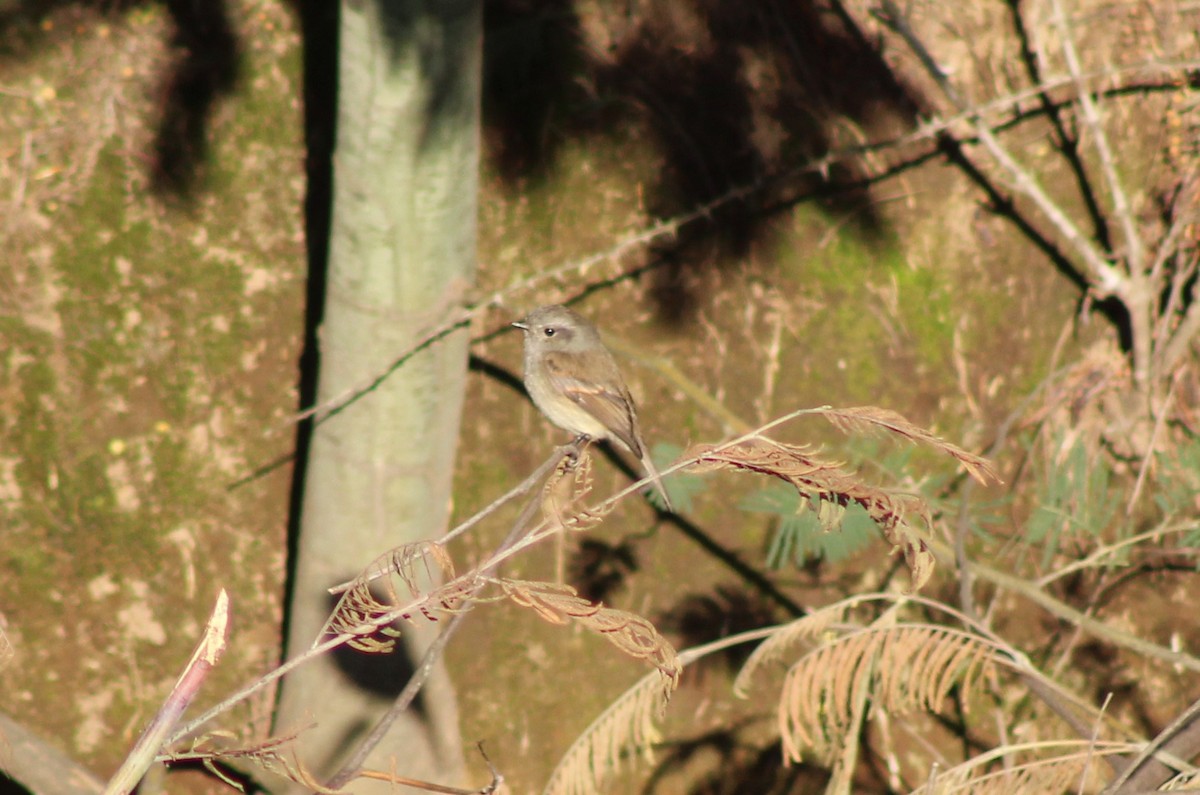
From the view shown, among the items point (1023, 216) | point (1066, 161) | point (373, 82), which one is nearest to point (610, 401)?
point (373, 82)

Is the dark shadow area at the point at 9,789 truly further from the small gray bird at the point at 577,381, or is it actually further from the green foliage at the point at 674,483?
the green foliage at the point at 674,483

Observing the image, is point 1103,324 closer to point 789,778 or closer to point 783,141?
point 783,141

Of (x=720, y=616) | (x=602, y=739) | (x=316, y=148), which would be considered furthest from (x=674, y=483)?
(x=316, y=148)

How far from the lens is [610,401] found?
450 cm

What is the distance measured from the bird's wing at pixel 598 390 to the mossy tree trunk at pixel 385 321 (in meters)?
0.45

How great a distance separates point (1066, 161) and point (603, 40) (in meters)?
2.71

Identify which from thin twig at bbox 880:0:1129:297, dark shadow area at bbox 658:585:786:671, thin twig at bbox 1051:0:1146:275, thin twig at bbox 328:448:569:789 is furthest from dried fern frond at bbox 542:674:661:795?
thin twig at bbox 1051:0:1146:275

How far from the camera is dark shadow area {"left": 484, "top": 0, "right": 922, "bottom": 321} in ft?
18.3

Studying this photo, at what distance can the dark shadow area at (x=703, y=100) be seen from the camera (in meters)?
5.59

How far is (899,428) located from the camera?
1785 mm

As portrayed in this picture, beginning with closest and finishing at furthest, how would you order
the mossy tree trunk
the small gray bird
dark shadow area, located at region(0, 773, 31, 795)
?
1. the mossy tree trunk
2. the small gray bird
3. dark shadow area, located at region(0, 773, 31, 795)

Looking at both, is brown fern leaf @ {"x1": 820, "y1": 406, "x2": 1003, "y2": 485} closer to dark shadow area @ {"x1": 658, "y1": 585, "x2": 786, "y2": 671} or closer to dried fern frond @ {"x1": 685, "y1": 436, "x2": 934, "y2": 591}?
dried fern frond @ {"x1": 685, "y1": 436, "x2": 934, "y2": 591}

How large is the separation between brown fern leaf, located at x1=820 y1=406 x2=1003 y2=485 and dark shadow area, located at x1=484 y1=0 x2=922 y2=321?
3.84 meters

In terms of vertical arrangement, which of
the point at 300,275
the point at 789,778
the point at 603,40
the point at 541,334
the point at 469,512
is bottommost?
the point at 789,778
